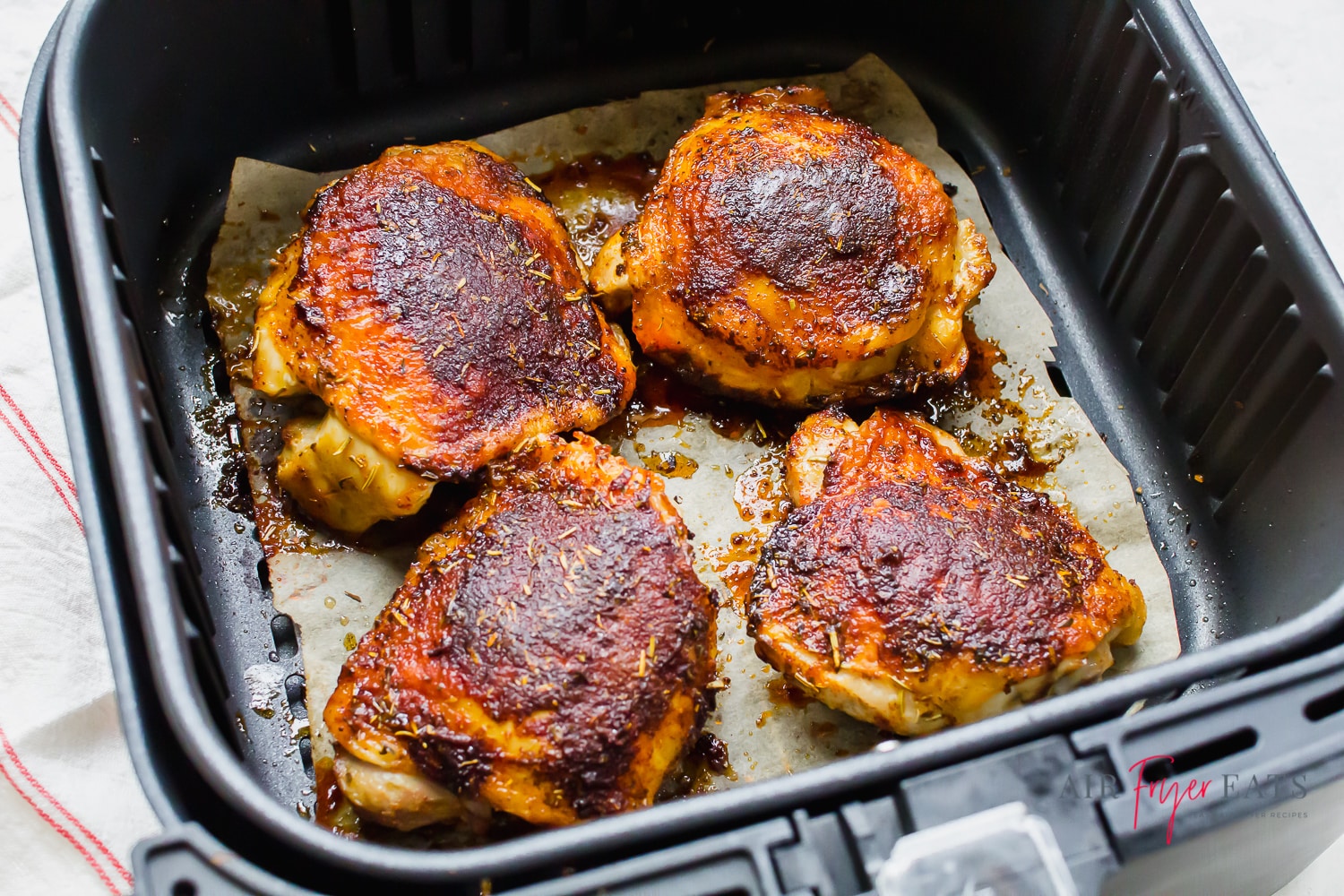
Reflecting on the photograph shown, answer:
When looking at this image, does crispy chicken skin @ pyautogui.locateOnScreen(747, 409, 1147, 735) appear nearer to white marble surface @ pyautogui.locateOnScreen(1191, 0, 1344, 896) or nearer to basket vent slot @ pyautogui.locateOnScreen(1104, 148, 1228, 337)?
basket vent slot @ pyautogui.locateOnScreen(1104, 148, 1228, 337)

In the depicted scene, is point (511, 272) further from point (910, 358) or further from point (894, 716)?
point (894, 716)

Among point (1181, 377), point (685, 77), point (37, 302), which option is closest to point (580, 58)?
point (685, 77)

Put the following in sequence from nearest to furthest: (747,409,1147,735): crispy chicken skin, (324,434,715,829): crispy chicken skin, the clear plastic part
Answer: the clear plastic part → (324,434,715,829): crispy chicken skin → (747,409,1147,735): crispy chicken skin

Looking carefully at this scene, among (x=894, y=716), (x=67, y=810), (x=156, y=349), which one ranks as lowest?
(x=67, y=810)

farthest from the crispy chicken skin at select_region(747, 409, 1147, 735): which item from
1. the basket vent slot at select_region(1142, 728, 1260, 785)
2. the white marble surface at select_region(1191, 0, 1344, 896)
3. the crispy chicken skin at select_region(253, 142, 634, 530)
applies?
the white marble surface at select_region(1191, 0, 1344, 896)

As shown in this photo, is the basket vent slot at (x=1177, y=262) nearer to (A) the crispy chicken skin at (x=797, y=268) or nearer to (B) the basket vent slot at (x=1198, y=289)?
(B) the basket vent slot at (x=1198, y=289)

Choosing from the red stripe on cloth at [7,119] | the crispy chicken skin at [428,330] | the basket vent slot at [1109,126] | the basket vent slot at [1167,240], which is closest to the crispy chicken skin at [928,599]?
the crispy chicken skin at [428,330]
